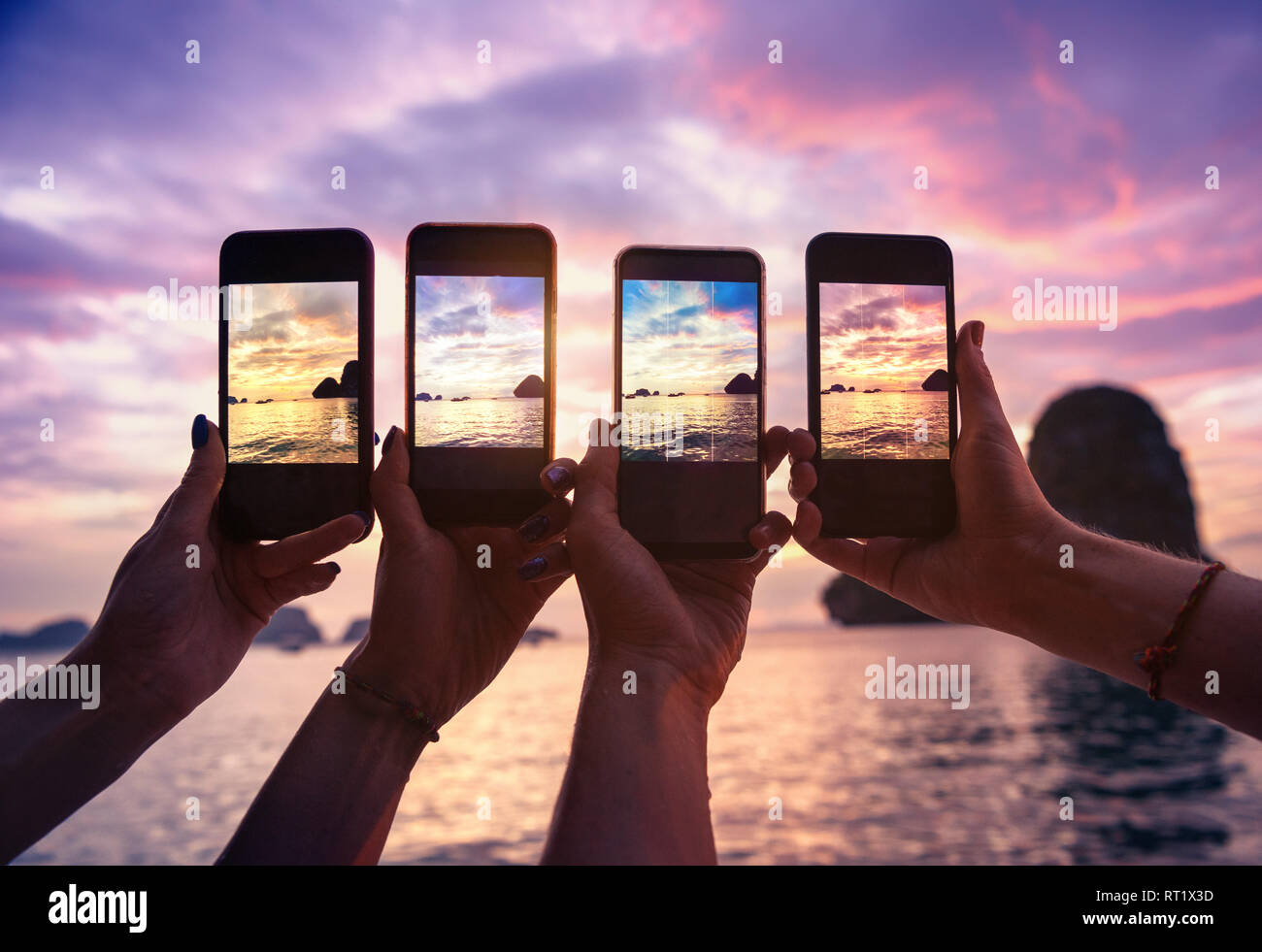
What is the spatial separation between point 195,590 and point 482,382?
1436 mm

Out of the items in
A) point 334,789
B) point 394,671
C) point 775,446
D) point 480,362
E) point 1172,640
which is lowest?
point 334,789

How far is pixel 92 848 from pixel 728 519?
1437 inches

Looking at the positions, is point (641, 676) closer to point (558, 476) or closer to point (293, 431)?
point (558, 476)

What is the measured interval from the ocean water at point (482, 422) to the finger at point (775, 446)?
987 mm

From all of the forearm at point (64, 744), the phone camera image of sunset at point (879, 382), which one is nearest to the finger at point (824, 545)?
the phone camera image of sunset at point (879, 382)

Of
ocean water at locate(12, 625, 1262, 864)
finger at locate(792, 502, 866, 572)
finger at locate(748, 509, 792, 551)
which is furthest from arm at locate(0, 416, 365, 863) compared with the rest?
ocean water at locate(12, 625, 1262, 864)

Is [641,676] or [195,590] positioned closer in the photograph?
[641,676]

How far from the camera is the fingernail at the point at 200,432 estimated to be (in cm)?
327

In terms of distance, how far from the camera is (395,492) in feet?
10.6

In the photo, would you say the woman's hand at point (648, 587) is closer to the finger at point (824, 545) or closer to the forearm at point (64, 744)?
the finger at point (824, 545)

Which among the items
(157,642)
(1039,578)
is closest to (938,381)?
(1039,578)

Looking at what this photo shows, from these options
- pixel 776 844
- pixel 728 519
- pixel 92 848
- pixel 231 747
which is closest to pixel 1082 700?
pixel 776 844
